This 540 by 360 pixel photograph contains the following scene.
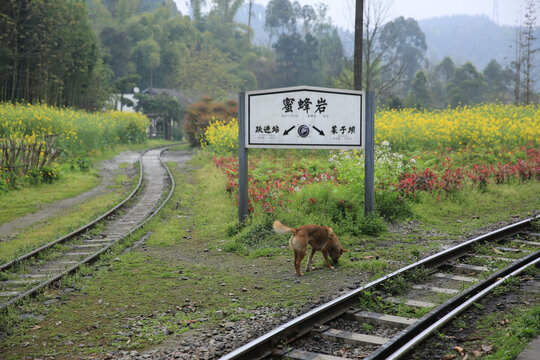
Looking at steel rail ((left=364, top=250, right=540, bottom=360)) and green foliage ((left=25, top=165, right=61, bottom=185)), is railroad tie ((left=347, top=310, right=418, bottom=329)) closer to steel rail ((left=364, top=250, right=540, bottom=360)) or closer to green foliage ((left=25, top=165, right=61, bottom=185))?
steel rail ((left=364, top=250, right=540, bottom=360))

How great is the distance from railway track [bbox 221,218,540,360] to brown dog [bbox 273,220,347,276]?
1077mm

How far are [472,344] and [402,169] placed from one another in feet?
27.8

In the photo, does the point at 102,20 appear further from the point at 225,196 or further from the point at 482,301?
the point at 482,301

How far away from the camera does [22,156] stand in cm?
1493

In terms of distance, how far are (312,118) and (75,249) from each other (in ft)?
16.7

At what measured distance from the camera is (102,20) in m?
73.1

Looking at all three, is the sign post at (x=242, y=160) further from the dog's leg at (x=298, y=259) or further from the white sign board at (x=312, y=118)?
the dog's leg at (x=298, y=259)

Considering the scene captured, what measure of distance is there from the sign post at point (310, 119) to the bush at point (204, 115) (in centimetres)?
2096

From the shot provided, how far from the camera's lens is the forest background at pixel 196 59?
28.6 metres

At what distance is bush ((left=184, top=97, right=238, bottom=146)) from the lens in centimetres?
3138

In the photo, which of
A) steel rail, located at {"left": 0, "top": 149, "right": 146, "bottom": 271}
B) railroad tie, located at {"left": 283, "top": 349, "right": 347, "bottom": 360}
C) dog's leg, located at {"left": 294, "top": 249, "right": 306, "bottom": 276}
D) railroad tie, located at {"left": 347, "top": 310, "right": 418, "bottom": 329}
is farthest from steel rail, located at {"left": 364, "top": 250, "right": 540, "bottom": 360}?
steel rail, located at {"left": 0, "top": 149, "right": 146, "bottom": 271}

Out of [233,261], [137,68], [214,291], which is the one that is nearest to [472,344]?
[214,291]

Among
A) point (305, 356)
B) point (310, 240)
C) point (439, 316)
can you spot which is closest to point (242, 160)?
point (310, 240)

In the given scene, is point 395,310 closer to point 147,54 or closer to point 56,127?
point 56,127
